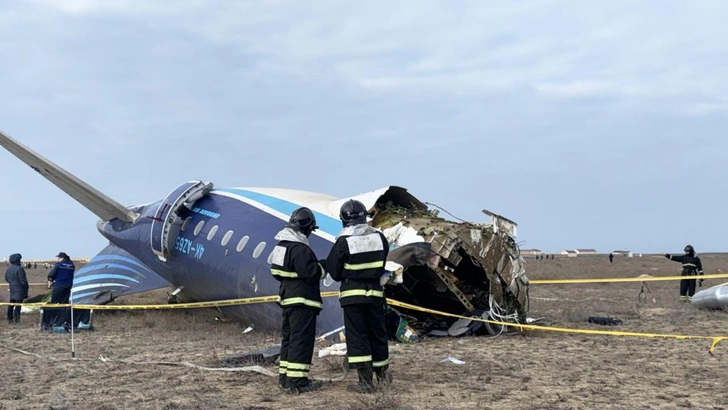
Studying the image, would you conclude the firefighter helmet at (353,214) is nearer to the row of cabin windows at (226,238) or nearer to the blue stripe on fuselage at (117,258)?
the row of cabin windows at (226,238)

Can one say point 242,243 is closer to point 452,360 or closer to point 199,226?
point 199,226

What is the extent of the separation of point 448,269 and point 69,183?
10482mm

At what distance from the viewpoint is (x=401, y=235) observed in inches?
516

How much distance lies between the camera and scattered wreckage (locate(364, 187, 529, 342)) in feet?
41.7

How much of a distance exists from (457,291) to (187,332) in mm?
6303

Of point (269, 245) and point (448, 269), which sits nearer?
point (448, 269)

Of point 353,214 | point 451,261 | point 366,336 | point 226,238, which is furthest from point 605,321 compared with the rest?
point 353,214

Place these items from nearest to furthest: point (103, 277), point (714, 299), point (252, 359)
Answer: point (252, 359) → point (714, 299) → point (103, 277)

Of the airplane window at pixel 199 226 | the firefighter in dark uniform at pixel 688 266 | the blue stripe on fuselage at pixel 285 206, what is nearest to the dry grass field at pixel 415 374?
the airplane window at pixel 199 226

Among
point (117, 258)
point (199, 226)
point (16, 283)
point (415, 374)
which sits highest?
point (199, 226)

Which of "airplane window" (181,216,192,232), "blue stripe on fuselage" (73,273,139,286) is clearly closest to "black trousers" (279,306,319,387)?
"airplane window" (181,216,192,232)

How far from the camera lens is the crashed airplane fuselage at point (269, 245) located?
42.7 ft

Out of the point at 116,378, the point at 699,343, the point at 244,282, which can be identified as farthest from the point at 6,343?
the point at 699,343

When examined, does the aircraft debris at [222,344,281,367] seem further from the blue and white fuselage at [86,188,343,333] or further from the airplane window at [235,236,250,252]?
the airplane window at [235,236,250,252]
